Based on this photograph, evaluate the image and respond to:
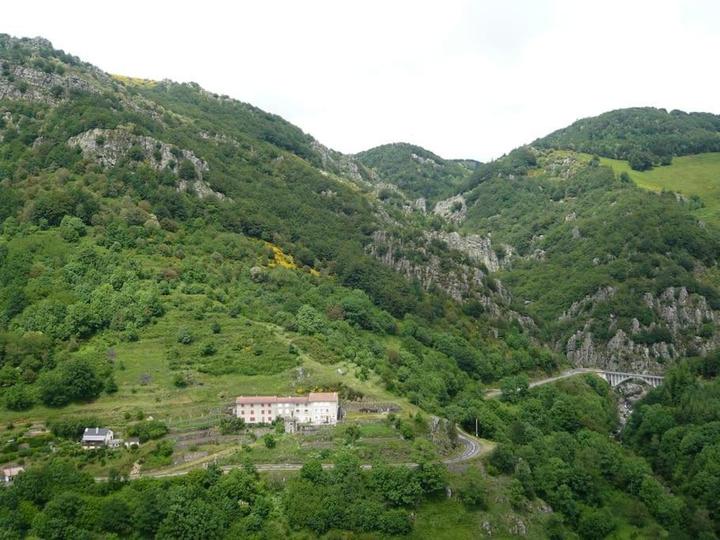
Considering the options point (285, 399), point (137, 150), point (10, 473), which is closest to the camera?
point (10, 473)

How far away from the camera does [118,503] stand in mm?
64250

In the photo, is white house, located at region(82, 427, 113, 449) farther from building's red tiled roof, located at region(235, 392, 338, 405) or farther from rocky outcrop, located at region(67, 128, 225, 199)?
rocky outcrop, located at region(67, 128, 225, 199)

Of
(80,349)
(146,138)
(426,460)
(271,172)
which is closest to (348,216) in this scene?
(271,172)

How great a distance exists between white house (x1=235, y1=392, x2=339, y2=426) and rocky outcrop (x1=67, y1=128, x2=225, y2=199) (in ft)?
206

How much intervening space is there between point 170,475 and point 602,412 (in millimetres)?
83773

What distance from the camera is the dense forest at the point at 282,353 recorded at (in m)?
70.1

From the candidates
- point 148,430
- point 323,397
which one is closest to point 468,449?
point 323,397

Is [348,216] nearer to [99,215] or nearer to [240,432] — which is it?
[99,215]

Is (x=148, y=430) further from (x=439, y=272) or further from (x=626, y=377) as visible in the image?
(x=626, y=377)

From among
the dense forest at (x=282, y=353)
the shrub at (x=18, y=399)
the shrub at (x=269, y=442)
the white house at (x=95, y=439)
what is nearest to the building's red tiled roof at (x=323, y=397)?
the dense forest at (x=282, y=353)

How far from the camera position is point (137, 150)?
13100 centimetres

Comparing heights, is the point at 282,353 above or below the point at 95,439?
above

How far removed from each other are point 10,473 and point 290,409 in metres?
29.3

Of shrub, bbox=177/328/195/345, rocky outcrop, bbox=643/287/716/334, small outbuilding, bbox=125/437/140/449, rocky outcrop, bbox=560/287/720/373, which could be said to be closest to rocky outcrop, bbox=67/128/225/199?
shrub, bbox=177/328/195/345
